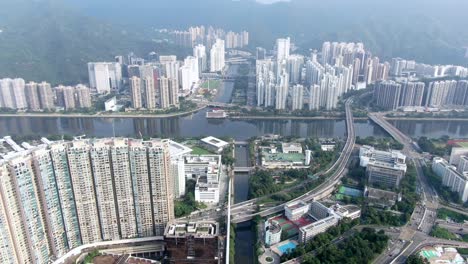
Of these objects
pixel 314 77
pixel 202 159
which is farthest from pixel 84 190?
pixel 314 77

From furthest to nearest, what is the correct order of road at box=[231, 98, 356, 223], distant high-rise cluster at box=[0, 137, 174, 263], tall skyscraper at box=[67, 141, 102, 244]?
road at box=[231, 98, 356, 223] < tall skyscraper at box=[67, 141, 102, 244] < distant high-rise cluster at box=[0, 137, 174, 263]

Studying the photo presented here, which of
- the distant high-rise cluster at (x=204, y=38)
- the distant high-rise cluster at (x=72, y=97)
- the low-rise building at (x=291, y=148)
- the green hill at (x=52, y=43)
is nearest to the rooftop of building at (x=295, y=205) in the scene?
the low-rise building at (x=291, y=148)

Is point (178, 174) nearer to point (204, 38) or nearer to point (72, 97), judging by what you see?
point (72, 97)

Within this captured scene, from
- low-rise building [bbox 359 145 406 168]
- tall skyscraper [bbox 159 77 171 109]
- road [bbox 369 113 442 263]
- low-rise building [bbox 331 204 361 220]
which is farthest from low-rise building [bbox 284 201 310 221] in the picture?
tall skyscraper [bbox 159 77 171 109]

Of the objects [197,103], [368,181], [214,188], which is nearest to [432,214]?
[368,181]

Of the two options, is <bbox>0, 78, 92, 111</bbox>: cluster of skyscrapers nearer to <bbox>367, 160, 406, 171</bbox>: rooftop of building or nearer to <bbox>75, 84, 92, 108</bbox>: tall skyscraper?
<bbox>75, 84, 92, 108</bbox>: tall skyscraper

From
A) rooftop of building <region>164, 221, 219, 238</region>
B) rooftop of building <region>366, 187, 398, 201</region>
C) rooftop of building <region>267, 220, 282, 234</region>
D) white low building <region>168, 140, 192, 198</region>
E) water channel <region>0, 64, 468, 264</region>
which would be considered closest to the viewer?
rooftop of building <region>164, 221, 219, 238</region>

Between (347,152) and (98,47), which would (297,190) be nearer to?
(347,152)
